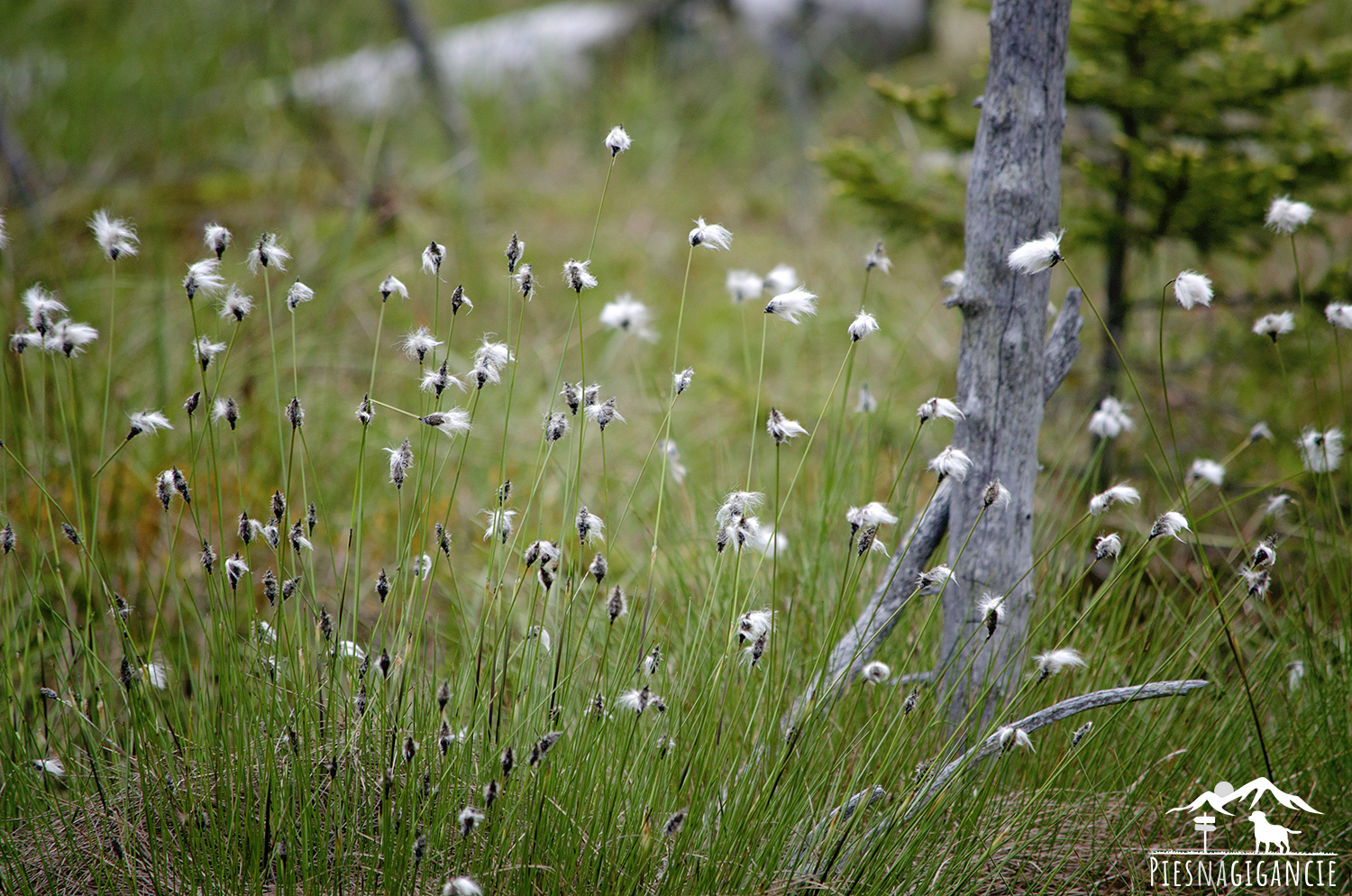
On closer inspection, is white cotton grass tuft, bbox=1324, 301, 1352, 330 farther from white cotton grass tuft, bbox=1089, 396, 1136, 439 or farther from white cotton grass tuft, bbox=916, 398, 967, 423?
white cotton grass tuft, bbox=916, 398, 967, 423

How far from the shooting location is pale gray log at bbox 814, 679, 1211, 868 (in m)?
1.41

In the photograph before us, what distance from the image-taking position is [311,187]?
575 cm

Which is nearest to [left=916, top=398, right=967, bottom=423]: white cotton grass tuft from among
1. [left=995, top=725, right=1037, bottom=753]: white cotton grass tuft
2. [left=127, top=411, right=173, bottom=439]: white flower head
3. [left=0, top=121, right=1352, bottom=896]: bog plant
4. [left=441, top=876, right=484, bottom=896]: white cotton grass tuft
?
[left=0, top=121, right=1352, bottom=896]: bog plant

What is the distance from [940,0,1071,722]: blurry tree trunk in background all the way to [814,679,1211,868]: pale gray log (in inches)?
5.9

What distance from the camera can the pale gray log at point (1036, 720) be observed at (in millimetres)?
1414

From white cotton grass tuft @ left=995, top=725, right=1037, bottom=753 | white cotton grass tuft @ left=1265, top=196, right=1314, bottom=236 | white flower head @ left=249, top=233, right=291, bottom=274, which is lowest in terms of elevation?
white cotton grass tuft @ left=995, top=725, right=1037, bottom=753

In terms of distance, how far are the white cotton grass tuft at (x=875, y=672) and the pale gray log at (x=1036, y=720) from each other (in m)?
0.18

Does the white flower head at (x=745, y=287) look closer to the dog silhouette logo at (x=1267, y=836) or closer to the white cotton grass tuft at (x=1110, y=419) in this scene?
the white cotton grass tuft at (x=1110, y=419)

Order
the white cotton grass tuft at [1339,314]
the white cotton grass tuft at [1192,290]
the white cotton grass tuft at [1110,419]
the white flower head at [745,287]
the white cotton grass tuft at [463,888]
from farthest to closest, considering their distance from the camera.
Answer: the white flower head at [745,287], the white cotton grass tuft at [1110,419], the white cotton grass tuft at [1339,314], the white cotton grass tuft at [1192,290], the white cotton grass tuft at [463,888]

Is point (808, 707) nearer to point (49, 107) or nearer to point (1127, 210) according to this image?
point (1127, 210)

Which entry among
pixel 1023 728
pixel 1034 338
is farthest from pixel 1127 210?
pixel 1023 728

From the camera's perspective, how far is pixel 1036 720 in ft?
4.85

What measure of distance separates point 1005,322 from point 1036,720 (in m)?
0.77

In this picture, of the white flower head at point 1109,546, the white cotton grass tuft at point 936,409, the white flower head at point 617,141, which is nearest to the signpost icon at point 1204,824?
the white flower head at point 1109,546
